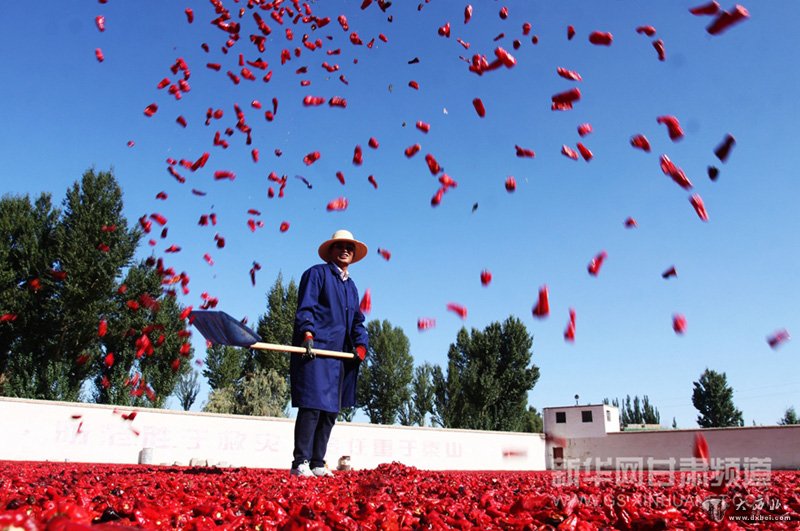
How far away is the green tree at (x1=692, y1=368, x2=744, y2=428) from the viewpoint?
4356 centimetres

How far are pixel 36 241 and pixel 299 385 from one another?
934 inches

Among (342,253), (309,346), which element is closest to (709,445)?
(342,253)

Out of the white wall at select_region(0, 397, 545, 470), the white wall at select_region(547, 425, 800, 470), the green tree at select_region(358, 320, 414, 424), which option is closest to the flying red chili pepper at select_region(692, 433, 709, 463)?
the white wall at select_region(547, 425, 800, 470)

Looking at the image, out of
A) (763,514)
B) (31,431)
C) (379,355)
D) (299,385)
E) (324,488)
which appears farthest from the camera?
(379,355)

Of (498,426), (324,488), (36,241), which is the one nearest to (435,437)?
(498,426)

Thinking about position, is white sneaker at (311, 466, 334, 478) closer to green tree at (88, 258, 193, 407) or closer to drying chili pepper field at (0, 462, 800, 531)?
drying chili pepper field at (0, 462, 800, 531)

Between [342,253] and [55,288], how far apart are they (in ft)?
72.2

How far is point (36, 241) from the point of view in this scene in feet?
74.3

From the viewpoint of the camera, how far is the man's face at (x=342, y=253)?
17.1ft

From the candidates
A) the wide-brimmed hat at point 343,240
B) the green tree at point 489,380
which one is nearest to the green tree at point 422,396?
the green tree at point 489,380

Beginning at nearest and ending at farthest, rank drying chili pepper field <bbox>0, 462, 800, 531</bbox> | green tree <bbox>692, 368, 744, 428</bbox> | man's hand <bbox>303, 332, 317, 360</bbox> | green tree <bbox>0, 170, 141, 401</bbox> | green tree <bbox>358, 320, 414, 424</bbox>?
drying chili pepper field <bbox>0, 462, 800, 531</bbox> → man's hand <bbox>303, 332, 317, 360</bbox> → green tree <bbox>0, 170, 141, 401</bbox> → green tree <bbox>358, 320, 414, 424</bbox> → green tree <bbox>692, 368, 744, 428</bbox>

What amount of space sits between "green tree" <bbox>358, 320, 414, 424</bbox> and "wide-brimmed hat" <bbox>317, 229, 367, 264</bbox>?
96.9 ft

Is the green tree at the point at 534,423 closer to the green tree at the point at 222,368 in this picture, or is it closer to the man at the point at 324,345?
the green tree at the point at 222,368

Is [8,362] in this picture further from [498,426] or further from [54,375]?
[498,426]
